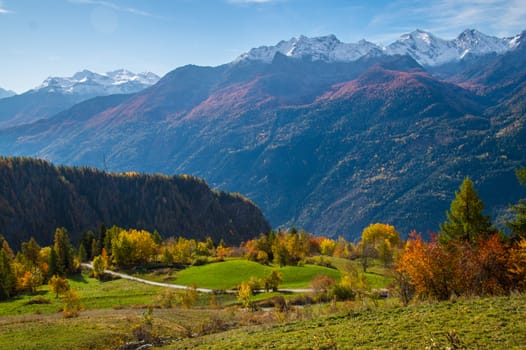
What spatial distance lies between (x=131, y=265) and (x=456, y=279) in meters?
92.8

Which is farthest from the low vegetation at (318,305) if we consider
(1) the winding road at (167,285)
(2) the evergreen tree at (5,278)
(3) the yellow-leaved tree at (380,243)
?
(3) the yellow-leaved tree at (380,243)

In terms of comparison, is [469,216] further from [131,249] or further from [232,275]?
[131,249]

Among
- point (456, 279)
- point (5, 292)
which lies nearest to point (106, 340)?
point (456, 279)

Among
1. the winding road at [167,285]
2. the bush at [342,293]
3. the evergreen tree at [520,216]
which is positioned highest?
the evergreen tree at [520,216]

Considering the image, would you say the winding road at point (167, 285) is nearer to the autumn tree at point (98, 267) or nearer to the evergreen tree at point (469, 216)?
the autumn tree at point (98, 267)

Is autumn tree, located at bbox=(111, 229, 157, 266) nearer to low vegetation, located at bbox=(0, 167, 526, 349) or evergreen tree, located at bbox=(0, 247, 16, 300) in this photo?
low vegetation, located at bbox=(0, 167, 526, 349)

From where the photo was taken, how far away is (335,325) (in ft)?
94.6

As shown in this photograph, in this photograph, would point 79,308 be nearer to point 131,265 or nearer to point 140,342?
point 140,342

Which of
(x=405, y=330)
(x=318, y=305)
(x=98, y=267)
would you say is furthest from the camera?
(x=98, y=267)

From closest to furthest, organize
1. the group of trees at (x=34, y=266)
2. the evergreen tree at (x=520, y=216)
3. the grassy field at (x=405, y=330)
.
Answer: the grassy field at (x=405, y=330), the evergreen tree at (x=520, y=216), the group of trees at (x=34, y=266)

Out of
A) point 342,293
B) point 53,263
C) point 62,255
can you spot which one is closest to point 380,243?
point 342,293

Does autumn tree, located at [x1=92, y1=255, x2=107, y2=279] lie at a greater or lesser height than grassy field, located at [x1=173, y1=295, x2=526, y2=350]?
lesser

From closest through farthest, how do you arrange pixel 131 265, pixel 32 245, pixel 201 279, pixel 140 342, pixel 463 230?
1. pixel 140 342
2. pixel 463 230
3. pixel 201 279
4. pixel 32 245
5. pixel 131 265

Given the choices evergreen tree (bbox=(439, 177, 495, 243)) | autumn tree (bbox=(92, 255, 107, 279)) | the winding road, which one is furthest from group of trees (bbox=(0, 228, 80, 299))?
evergreen tree (bbox=(439, 177, 495, 243))
